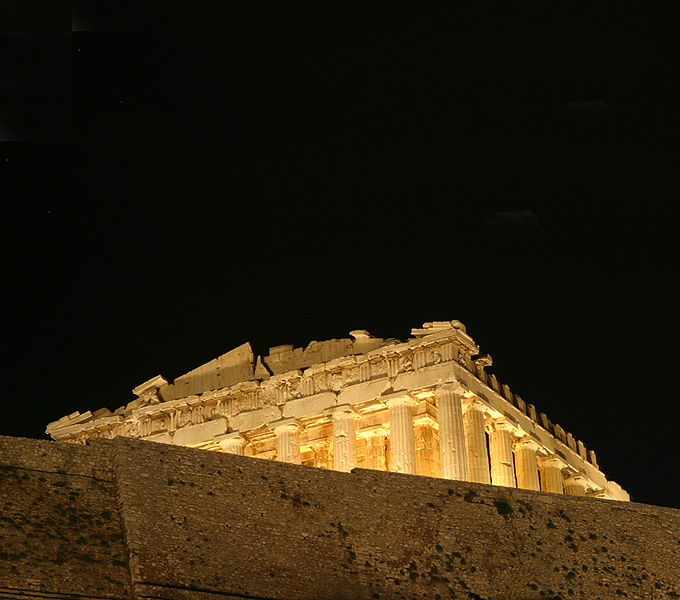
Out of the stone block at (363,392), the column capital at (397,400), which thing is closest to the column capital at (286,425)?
the stone block at (363,392)

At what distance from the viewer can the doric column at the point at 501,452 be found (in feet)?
180

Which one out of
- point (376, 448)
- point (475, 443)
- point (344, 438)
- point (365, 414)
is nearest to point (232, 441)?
point (344, 438)

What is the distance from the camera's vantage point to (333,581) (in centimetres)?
3478

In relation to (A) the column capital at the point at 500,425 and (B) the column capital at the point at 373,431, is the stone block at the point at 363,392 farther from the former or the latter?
(A) the column capital at the point at 500,425

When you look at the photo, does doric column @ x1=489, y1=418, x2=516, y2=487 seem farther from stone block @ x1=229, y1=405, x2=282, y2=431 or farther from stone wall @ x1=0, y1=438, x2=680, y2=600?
stone wall @ x1=0, y1=438, x2=680, y2=600

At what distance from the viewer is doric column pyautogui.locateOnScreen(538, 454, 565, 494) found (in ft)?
194

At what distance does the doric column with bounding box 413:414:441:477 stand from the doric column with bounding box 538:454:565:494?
19.8 feet

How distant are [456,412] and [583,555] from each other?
46.6 ft

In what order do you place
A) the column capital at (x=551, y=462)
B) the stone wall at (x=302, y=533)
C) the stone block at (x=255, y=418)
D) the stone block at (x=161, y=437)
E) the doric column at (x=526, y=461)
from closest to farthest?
the stone wall at (x=302, y=533), the stone block at (x=255, y=418), the doric column at (x=526, y=461), the stone block at (x=161, y=437), the column capital at (x=551, y=462)

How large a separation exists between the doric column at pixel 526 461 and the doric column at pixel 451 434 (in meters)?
5.97

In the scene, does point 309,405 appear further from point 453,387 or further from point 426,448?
point 453,387

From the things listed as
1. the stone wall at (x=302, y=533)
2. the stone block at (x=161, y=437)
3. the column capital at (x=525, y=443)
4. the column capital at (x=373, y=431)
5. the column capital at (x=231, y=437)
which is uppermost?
the stone block at (x=161, y=437)

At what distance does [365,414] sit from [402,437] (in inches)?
124

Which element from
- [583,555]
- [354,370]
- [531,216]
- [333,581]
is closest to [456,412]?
[354,370]
